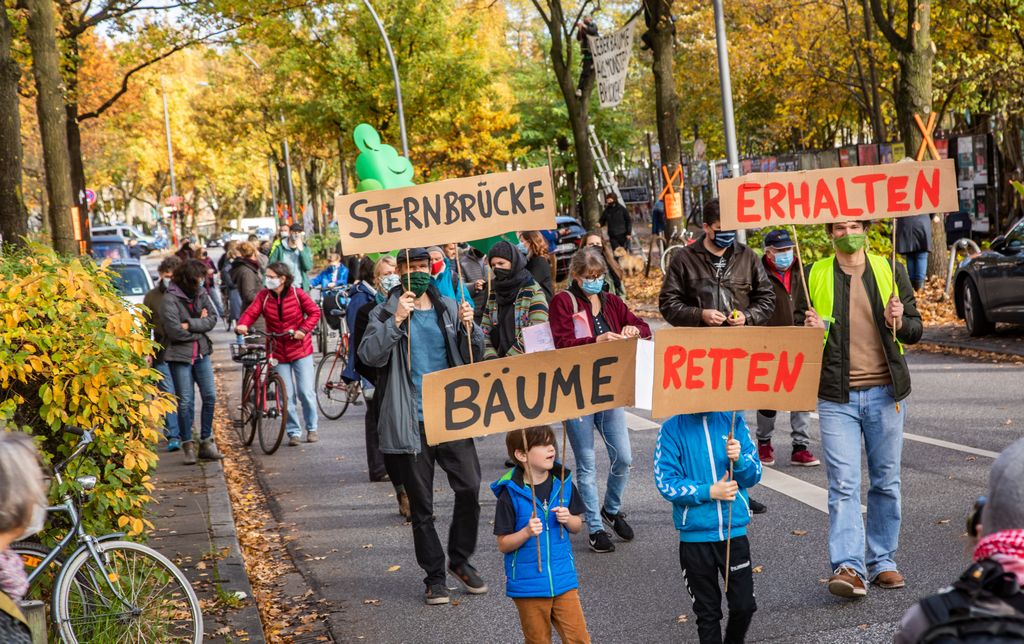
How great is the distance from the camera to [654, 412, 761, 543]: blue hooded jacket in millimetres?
4812

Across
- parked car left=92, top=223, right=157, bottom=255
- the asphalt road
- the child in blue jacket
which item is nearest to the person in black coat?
the asphalt road

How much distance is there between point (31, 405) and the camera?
579 centimetres

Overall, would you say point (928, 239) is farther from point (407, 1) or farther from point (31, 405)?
point (407, 1)

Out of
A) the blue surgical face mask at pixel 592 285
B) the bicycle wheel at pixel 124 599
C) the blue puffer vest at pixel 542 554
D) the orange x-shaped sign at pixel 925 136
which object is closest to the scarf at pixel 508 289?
the blue surgical face mask at pixel 592 285

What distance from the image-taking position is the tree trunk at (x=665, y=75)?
23375mm

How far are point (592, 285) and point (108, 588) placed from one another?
3.16 metres

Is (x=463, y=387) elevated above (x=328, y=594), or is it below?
above

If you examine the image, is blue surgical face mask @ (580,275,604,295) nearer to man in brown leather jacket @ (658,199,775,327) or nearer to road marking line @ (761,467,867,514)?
man in brown leather jacket @ (658,199,775,327)

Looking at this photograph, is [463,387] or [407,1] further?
[407,1]

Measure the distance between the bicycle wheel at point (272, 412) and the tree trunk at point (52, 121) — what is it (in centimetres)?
387

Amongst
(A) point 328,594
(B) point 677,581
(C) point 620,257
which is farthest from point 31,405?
(C) point 620,257

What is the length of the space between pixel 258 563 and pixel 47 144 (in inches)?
336

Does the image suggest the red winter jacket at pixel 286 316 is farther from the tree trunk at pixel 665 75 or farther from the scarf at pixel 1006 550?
the tree trunk at pixel 665 75

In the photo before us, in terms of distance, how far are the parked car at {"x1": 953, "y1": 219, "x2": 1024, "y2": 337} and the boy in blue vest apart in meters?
11.2
